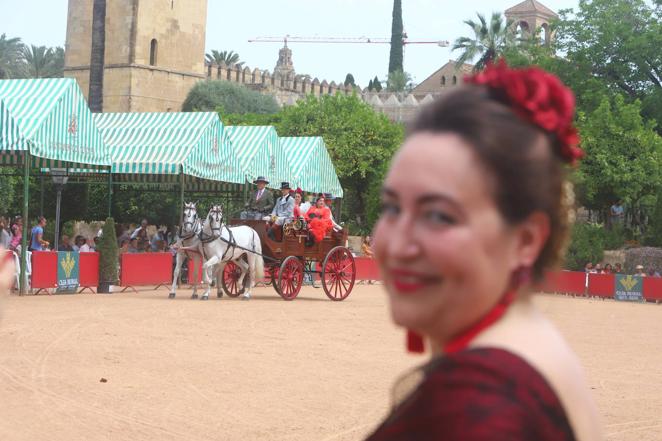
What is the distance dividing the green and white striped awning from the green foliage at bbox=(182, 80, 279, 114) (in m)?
53.5

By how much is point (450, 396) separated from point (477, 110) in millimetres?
412

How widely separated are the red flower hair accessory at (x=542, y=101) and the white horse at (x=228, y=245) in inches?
782

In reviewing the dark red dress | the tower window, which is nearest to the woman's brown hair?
the dark red dress

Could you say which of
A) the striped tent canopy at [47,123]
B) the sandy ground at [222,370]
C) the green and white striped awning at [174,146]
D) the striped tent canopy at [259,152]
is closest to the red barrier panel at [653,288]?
the striped tent canopy at [259,152]

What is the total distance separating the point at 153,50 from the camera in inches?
3319

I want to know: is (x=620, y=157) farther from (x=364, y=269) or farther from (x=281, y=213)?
(x=281, y=213)

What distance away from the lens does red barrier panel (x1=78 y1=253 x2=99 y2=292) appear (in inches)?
899

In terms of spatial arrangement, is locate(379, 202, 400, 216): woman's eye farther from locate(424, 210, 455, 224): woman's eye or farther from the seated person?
the seated person

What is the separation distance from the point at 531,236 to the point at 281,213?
21.1 metres

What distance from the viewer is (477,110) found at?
1561 millimetres

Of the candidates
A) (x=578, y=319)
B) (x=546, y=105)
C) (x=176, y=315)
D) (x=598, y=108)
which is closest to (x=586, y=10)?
→ (x=598, y=108)

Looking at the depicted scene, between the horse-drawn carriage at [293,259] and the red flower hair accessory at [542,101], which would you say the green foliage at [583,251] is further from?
the red flower hair accessory at [542,101]

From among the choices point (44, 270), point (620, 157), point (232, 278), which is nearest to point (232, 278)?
point (232, 278)

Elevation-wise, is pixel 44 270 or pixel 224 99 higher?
pixel 224 99
